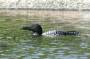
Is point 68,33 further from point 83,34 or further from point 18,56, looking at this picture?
point 18,56

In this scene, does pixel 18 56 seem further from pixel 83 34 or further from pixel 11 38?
pixel 83 34

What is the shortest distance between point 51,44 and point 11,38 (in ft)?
11.9

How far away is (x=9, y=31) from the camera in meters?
32.8

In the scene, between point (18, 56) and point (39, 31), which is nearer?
point (18, 56)

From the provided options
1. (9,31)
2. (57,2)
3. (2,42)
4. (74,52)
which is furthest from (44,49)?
(57,2)

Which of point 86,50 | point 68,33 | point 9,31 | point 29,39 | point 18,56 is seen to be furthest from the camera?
point 9,31

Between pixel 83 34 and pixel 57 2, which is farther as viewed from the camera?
pixel 57 2

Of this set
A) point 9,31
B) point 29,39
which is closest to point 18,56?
point 29,39

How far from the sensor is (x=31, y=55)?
72.2 feet

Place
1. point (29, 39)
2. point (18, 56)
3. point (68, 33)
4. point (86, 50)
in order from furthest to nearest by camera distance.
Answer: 1. point (68, 33)
2. point (29, 39)
3. point (86, 50)
4. point (18, 56)

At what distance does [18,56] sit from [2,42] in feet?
16.9

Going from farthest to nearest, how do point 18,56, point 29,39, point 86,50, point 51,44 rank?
point 29,39
point 51,44
point 86,50
point 18,56

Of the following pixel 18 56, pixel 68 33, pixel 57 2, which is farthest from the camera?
pixel 57 2

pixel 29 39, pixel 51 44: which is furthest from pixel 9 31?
pixel 51 44
